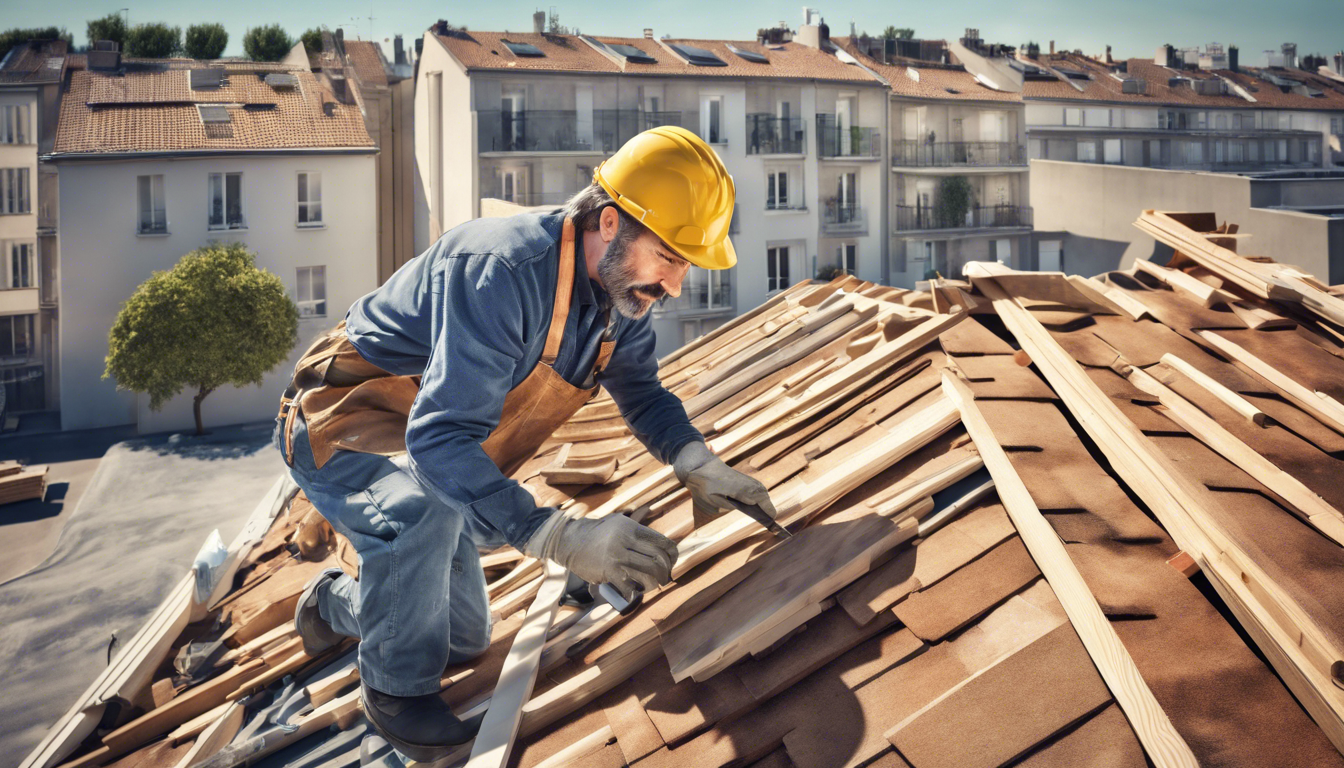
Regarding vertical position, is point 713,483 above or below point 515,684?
above

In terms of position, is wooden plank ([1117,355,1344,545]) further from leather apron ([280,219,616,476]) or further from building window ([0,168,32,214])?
building window ([0,168,32,214])

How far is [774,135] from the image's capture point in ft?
100

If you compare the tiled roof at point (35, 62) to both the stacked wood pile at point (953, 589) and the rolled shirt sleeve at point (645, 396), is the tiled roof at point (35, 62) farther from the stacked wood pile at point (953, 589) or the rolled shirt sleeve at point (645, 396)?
the rolled shirt sleeve at point (645, 396)

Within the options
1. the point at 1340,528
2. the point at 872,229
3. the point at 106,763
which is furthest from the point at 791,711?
the point at 872,229

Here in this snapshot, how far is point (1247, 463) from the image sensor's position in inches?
129

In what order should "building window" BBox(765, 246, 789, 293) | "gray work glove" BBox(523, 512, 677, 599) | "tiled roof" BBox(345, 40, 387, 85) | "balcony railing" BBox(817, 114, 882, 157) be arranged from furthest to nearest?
"tiled roof" BBox(345, 40, 387, 85), "balcony railing" BBox(817, 114, 882, 157), "building window" BBox(765, 246, 789, 293), "gray work glove" BBox(523, 512, 677, 599)

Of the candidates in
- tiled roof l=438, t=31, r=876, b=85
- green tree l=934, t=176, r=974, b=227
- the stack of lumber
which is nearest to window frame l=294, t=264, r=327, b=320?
tiled roof l=438, t=31, r=876, b=85

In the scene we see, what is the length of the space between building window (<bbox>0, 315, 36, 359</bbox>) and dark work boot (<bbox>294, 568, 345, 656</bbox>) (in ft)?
115

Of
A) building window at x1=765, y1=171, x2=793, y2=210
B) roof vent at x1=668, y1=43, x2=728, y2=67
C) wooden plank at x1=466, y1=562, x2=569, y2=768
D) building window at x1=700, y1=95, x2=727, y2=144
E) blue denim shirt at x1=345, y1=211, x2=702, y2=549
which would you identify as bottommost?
wooden plank at x1=466, y1=562, x2=569, y2=768

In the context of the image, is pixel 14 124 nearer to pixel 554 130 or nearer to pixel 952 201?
pixel 554 130

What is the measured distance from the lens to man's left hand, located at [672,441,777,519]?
3.35 m

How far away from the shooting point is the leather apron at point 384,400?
3.31 m

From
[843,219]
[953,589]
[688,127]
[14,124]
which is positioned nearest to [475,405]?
[953,589]

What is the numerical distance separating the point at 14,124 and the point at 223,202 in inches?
422
